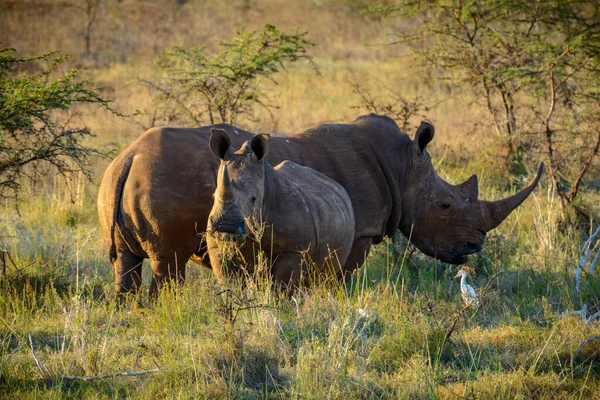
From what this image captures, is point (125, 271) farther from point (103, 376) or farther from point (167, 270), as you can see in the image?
point (103, 376)

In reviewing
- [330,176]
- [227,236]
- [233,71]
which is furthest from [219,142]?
[233,71]

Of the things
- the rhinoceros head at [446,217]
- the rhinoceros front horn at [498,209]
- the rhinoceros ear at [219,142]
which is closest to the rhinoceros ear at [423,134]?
the rhinoceros head at [446,217]

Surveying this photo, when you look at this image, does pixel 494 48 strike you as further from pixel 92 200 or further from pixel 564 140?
pixel 92 200

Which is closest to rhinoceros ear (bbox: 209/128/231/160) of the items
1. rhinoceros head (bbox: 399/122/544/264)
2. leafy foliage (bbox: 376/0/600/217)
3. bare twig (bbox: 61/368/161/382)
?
bare twig (bbox: 61/368/161/382)

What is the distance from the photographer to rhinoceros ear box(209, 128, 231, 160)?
21.5 ft

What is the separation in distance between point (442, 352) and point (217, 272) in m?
1.84

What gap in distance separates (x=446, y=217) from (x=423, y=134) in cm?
94

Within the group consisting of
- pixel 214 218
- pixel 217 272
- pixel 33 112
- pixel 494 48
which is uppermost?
pixel 494 48

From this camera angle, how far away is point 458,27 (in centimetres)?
1369

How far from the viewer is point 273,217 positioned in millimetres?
6902

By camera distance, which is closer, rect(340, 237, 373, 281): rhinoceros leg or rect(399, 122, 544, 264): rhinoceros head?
rect(340, 237, 373, 281): rhinoceros leg

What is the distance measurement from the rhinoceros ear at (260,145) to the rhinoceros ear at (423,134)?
2.36 meters

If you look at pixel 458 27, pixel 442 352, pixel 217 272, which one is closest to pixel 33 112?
pixel 217 272

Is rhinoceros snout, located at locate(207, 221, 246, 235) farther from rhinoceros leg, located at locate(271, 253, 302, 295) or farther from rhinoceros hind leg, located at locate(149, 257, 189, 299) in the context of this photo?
rhinoceros hind leg, located at locate(149, 257, 189, 299)
